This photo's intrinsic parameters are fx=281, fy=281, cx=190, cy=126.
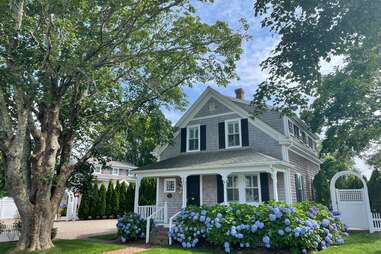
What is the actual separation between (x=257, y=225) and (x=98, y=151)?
802cm

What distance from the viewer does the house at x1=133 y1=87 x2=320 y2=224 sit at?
13.0m

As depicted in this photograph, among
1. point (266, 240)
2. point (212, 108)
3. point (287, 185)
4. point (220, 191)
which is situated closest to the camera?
point (266, 240)

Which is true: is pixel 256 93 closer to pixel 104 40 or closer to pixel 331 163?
pixel 104 40

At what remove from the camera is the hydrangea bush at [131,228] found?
1202 cm

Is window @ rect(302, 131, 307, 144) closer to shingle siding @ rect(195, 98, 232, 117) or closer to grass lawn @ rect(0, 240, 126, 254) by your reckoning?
shingle siding @ rect(195, 98, 232, 117)

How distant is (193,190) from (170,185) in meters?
1.62

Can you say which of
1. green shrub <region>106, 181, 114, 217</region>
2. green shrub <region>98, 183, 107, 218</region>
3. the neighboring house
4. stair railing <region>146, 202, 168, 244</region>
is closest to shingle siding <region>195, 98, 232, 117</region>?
stair railing <region>146, 202, 168, 244</region>

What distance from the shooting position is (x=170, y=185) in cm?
1608

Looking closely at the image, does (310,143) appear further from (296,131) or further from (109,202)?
(109,202)

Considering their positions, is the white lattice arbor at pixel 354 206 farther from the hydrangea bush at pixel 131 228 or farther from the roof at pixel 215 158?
the hydrangea bush at pixel 131 228

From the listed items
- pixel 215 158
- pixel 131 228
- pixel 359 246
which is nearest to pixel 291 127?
pixel 215 158

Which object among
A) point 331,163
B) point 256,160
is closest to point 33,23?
point 256,160

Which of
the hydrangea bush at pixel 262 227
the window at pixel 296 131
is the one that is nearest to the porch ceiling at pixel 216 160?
the hydrangea bush at pixel 262 227

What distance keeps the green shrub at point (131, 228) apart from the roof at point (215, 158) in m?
3.15
